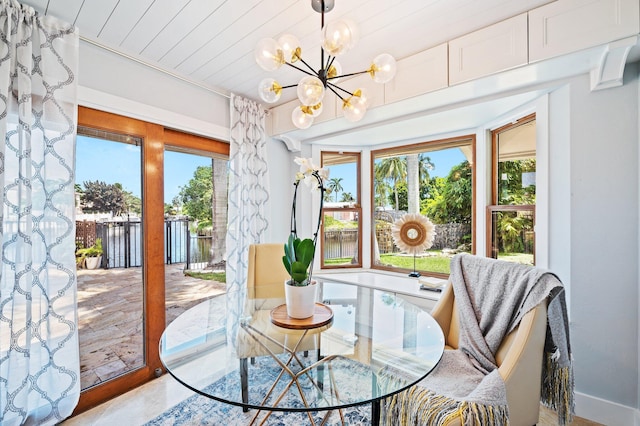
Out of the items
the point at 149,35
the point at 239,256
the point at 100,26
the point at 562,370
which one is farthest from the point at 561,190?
the point at 100,26

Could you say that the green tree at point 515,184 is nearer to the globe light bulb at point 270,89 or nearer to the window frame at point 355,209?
the window frame at point 355,209

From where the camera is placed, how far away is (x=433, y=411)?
117 cm

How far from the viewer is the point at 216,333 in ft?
5.35

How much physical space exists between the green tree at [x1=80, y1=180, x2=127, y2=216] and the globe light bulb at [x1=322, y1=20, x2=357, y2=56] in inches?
73.3

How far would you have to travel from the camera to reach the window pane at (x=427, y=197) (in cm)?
286

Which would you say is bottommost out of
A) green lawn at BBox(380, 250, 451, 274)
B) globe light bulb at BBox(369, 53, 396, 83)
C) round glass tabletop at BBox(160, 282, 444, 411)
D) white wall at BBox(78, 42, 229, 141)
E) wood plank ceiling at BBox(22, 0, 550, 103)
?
round glass tabletop at BBox(160, 282, 444, 411)

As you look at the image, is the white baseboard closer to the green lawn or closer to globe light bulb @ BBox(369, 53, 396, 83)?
the green lawn

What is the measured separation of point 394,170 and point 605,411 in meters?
2.48

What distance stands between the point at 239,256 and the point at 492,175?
8.26 ft

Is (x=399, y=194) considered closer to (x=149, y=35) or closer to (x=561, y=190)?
(x=561, y=190)

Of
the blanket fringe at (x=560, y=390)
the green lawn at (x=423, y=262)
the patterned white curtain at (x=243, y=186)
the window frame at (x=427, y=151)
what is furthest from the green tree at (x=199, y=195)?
the blanket fringe at (x=560, y=390)

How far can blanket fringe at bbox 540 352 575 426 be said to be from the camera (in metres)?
1.30

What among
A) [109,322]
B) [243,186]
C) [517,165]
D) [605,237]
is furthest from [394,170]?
[109,322]

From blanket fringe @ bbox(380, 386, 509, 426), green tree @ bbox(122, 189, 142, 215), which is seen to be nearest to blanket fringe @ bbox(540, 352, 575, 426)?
blanket fringe @ bbox(380, 386, 509, 426)
